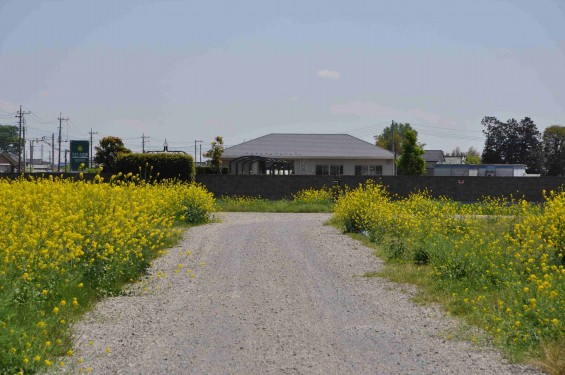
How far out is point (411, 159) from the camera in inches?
2399

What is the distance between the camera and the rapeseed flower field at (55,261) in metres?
6.51

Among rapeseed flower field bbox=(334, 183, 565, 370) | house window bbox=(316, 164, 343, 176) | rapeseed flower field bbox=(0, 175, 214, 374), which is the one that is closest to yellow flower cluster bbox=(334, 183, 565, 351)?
rapeseed flower field bbox=(334, 183, 565, 370)

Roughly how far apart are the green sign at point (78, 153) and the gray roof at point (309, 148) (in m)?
10.5

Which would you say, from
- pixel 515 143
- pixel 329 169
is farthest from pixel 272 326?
pixel 515 143

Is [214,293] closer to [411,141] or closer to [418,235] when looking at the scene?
[418,235]

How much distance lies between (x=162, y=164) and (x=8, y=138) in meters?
115

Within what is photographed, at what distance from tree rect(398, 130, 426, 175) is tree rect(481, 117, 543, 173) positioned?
2938 cm

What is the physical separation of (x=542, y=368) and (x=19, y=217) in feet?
23.3

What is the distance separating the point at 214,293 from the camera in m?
10.3

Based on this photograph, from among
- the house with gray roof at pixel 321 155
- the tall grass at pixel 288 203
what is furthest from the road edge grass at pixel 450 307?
the house with gray roof at pixel 321 155

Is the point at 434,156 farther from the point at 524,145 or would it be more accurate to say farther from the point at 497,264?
the point at 497,264

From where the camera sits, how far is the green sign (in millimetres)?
51938

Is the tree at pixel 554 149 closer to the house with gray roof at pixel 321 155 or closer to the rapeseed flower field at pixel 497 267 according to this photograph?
the house with gray roof at pixel 321 155

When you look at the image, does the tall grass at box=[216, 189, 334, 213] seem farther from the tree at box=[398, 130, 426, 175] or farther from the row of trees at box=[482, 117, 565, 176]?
the row of trees at box=[482, 117, 565, 176]
